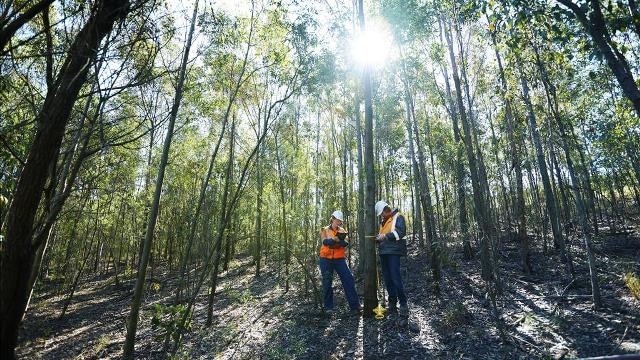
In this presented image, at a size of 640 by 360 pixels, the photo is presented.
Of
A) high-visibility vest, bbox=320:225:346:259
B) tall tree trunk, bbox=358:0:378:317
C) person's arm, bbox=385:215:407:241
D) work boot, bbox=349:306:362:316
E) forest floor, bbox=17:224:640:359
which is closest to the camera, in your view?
forest floor, bbox=17:224:640:359

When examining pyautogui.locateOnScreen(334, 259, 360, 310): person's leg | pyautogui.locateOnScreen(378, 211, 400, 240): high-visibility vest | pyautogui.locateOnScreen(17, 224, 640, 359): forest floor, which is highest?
pyautogui.locateOnScreen(378, 211, 400, 240): high-visibility vest

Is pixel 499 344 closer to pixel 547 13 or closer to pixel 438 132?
pixel 547 13

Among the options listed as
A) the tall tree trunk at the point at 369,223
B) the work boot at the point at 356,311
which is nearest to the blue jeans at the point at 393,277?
the tall tree trunk at the point at 369,223

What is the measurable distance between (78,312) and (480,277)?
13.8 metres

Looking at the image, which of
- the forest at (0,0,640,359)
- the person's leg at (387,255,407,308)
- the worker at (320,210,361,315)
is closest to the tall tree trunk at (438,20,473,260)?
the forest at (0,0,640,359)

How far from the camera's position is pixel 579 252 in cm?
1182

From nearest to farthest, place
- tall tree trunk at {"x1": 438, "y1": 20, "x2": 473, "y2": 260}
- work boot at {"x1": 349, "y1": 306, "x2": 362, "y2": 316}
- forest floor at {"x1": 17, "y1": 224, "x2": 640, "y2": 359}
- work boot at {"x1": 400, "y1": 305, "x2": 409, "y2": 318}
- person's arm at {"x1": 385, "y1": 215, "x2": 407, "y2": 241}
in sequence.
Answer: forest floor at {"x1": 17, "y1": 224, "x2": 640, "y2": 359} → work boot at {"x1": 400, "y1": 305, "x2": 409, "y2": 318} → person's arm at {"x1": 385, "y1": 215, "x2": 407, "y2": 241} → work boot at {"x1": 349, "y1": 306, "x2": 362, "y2": 316} → tall tree trunk at {"x1": 438, "y1": 20, "x2": 473, "y2": 260}

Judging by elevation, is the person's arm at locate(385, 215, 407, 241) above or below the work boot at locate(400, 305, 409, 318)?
above

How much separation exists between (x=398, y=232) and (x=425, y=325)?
1.62 metres

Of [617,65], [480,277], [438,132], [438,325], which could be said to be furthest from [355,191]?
[617,65]

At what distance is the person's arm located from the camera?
632 cm

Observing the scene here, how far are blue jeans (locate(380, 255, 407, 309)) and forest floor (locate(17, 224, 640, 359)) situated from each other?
463 mm

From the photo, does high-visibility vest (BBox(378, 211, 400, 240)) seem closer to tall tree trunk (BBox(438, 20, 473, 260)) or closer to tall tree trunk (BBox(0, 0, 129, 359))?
tall tree trunk (BBox(438, 20, 473, 260))

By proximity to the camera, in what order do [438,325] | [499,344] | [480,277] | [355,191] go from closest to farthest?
[499,344] → [438,325] → [480,277] → [355,191]
